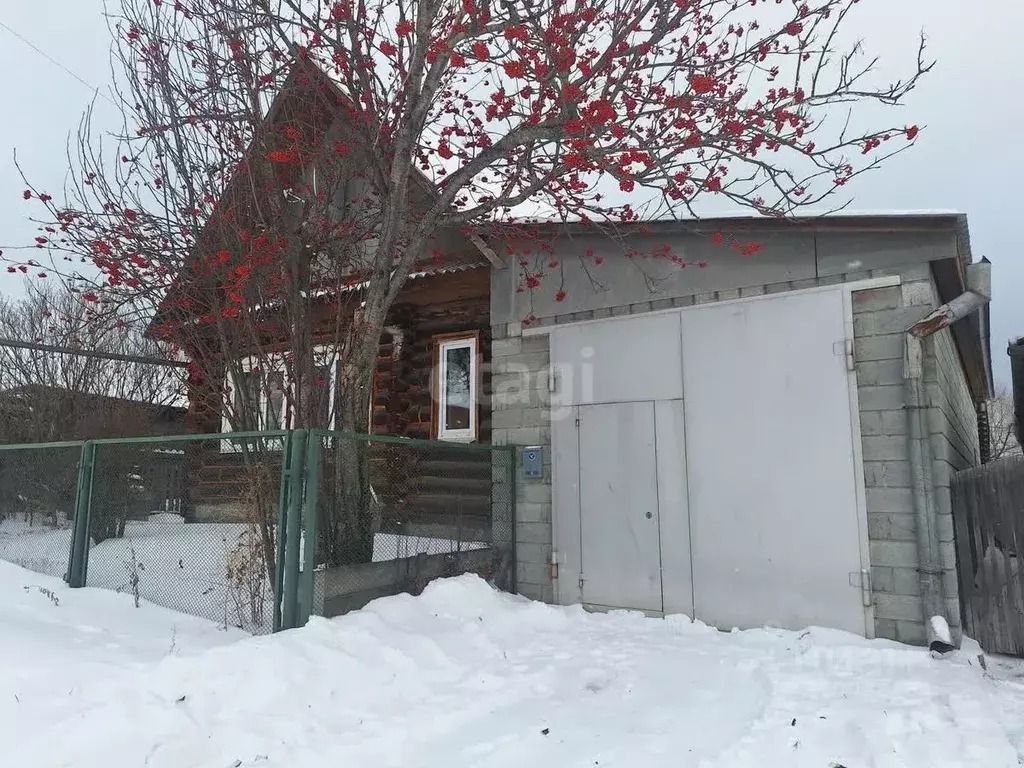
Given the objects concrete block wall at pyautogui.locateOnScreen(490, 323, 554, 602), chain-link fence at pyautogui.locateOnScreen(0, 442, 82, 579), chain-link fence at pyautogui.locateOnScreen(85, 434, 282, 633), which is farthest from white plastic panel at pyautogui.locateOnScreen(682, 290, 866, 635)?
chain-link fence at pyautogui.locateOnScreen(0, 442, 82, 579)

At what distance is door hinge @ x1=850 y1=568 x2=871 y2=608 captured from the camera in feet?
17.5

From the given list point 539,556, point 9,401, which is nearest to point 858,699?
point 539,556

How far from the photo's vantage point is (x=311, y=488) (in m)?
4.78

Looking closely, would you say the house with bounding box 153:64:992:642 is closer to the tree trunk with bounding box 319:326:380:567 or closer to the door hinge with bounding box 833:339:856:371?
the door hinge with bounding box 833:339:856:371

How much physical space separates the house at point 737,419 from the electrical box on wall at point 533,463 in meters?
0.02

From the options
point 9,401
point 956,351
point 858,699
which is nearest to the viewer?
point 858,699

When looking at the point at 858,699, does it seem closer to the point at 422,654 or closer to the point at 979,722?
the point at 979,722

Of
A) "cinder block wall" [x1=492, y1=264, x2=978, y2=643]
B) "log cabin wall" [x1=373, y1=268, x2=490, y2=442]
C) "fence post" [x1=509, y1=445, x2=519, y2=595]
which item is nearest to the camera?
"cinder block wall" [x1=492, y1=264, x2=978, y2=643]

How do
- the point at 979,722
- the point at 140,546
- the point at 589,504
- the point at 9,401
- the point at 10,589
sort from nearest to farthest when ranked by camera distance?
the point at 979,722 < the point at 10,589 < the point at 140,546 < the point at 589,504 < the point at 9,401

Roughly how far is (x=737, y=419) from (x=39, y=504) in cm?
740

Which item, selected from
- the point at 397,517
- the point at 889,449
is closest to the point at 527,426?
the point at 397,517

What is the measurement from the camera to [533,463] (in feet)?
23.2

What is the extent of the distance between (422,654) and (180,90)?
5586 mm

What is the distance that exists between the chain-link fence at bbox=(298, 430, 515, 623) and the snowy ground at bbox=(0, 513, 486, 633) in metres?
0.10
